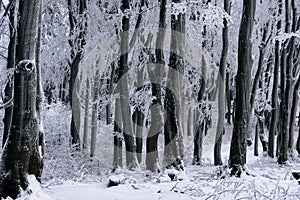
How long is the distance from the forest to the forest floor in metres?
0.04

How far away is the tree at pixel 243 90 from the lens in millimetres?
8703

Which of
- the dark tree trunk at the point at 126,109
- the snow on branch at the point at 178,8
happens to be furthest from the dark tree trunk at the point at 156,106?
the snow on branch at the point at 178,8

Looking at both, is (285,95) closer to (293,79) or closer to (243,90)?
(293,79)

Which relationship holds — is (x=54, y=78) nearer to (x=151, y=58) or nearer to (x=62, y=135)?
(x=62, y=135)

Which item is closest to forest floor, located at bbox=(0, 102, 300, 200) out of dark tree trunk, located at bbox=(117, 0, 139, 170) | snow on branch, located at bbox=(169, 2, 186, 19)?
dark tree trunk, located at bbox=(117, 0, 139, 170)

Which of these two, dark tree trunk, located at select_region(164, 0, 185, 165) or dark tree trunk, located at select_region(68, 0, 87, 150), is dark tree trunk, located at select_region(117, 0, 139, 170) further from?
dark tree trunk, located at select_region(164, 0, 185, 165)

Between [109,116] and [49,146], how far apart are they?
14.7m

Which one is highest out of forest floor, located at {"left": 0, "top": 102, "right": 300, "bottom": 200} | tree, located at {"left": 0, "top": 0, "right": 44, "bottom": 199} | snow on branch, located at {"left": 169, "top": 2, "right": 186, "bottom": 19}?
snow on branch, located at {"left": 169, "top": 2, "right": 186, "bottom": 19}

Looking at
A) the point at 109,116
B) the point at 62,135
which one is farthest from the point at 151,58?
the point at 109,116

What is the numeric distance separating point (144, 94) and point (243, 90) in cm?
706

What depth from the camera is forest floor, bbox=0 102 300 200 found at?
19.9 ft

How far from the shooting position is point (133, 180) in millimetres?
8141

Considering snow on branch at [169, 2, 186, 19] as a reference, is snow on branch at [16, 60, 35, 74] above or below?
below

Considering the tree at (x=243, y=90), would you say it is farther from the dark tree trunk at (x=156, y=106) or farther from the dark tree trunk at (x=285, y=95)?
the dark tree trunk at (x=285, y=95)
